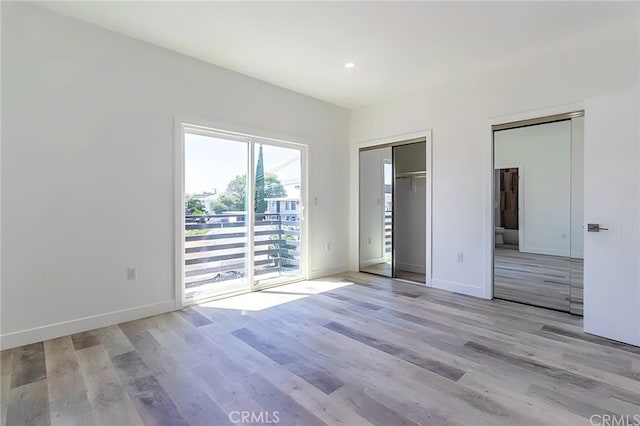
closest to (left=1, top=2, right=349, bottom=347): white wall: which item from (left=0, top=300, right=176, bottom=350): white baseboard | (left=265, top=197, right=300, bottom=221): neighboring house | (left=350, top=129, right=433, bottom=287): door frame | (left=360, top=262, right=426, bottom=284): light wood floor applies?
(left=0, top=300, right=176, bottom=350): white baseboard

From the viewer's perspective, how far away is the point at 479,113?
370 centimetres

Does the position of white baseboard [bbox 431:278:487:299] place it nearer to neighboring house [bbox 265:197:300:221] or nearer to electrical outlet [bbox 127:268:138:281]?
neighboring house [bbox 265:197:300:221]

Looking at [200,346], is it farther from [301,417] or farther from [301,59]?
[301,59]

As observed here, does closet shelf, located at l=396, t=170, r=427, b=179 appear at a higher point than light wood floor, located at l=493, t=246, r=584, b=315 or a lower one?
higher

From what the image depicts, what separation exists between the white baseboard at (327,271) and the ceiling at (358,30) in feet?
9.42

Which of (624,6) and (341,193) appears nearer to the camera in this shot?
(624,6)

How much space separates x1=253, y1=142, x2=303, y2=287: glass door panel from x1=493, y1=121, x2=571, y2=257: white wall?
2.70 metres

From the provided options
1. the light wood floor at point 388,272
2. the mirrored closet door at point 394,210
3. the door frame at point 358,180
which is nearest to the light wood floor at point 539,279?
the door frame at point 358,180

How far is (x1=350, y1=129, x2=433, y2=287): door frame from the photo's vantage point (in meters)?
4.21

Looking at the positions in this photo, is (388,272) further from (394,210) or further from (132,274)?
(132,274)

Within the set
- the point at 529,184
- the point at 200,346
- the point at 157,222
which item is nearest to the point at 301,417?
the point at 200,346

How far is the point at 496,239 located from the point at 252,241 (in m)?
3.06

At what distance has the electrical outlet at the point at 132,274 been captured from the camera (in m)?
2.99

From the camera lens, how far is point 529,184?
368 cm
